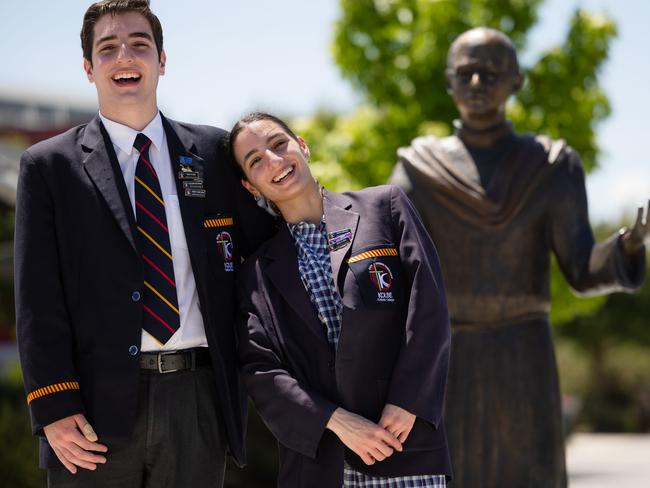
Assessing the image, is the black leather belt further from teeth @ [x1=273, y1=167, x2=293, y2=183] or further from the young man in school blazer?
teeth @ [x1=273, y1=167, x2=293, y2=183]

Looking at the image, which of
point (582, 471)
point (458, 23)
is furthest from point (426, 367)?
point (582, 471)

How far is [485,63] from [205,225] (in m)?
1.62

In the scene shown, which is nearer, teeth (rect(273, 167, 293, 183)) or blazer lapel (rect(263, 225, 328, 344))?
blazer lapel (rect(263, 225, 328, 344))

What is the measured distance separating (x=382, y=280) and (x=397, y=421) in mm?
433

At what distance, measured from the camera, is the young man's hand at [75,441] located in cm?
287

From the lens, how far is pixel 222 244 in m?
3.21

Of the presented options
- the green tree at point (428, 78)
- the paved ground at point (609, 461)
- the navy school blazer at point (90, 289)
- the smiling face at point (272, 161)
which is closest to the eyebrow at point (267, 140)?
the smiling face at point (272, 161)

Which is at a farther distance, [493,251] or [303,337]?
[493,251]

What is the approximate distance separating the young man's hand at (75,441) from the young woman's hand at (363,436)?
0.72 m

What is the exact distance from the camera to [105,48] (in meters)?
3.15

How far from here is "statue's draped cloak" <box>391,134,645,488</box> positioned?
4.07m

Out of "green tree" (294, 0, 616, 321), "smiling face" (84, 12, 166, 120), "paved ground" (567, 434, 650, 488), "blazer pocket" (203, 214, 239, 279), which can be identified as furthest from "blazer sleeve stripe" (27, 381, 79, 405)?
"paved ground" (567, 434, 650, 488)

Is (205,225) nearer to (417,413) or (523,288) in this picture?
(417,413)

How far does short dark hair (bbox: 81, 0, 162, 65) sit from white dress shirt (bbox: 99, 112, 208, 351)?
25 cm
